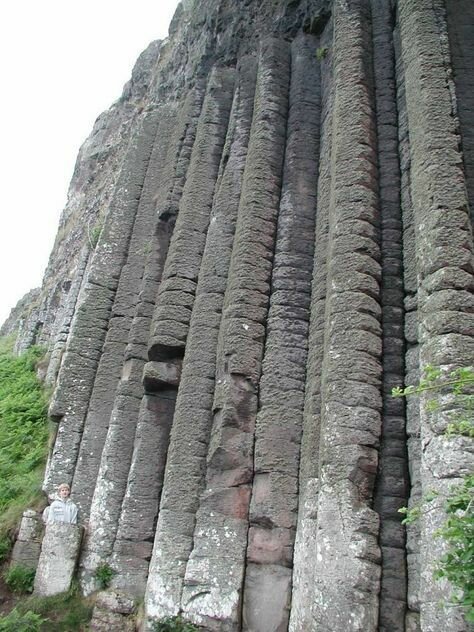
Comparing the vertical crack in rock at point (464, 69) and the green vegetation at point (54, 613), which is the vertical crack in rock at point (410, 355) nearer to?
the vertical crack in rock at point (464, 69)

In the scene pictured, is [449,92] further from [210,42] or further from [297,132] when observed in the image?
[210,42]

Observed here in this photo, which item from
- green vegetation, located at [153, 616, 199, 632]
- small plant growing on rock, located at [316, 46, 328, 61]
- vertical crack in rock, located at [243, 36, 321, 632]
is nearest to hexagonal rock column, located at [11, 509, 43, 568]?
green vegetation, located at [153, 616, 199, 632]

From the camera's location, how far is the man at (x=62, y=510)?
10.4 meters

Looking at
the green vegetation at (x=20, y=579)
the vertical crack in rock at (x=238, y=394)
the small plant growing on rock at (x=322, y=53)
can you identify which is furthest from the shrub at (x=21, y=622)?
the small plant growing on rock at (x=322, y=53)

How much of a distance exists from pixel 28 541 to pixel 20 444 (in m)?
4.78

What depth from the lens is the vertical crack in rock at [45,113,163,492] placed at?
11.7m

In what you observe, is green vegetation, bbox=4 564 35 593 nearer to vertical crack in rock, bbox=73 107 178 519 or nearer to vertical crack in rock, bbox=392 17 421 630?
vertical crack in rock, bbox=73 107 178 519

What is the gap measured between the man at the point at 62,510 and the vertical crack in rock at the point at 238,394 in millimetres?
3131

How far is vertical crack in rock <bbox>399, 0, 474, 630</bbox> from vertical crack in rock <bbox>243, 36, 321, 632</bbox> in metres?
2.08

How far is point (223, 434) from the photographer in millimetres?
8625

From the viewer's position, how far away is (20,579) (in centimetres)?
999

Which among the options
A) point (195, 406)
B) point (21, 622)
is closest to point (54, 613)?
point (21, 622)

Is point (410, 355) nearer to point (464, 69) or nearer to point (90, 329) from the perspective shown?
point (464, 69)

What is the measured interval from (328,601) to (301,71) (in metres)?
9.84
